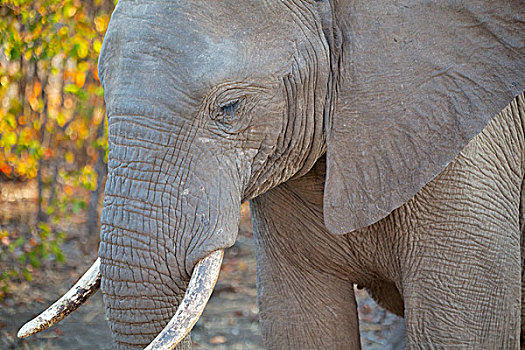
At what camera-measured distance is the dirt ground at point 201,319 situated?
17.4 ft

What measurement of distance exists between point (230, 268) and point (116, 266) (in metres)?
4.12

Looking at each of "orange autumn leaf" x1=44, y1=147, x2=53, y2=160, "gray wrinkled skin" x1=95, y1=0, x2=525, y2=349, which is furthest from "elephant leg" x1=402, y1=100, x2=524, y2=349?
"orange autumn leaf" x1=44, y1=147, x2=53, y2=160

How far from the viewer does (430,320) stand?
10.4ft

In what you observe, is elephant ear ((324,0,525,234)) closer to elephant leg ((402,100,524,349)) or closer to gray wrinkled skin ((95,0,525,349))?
gray wrinkled skin ((95,0,525,349))

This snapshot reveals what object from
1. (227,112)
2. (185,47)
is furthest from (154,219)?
(185,47)

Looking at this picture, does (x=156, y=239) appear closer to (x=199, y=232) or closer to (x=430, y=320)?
(x=199, y=232)

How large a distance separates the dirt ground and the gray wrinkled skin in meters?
2.07

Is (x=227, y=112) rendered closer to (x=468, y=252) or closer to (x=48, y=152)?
(x=468, y=252)

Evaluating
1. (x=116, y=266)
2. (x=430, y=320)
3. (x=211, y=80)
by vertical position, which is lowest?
(x=430, y=320)

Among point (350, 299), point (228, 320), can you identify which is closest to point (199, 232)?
point (350, 299)

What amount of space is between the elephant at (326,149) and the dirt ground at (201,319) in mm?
2099

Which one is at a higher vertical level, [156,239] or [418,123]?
[418,123]

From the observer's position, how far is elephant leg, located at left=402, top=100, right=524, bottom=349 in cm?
308

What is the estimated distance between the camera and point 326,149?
300cm
